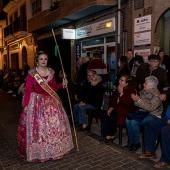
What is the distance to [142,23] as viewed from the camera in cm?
805

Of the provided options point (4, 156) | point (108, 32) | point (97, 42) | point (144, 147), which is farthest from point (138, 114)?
point (97, 42)

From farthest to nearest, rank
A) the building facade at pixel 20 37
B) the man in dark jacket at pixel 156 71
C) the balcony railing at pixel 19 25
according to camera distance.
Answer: the balcony railing at pixel 19 25 < the building facade at pixel 20 37 < the man in dark jacket at pixel 156 71

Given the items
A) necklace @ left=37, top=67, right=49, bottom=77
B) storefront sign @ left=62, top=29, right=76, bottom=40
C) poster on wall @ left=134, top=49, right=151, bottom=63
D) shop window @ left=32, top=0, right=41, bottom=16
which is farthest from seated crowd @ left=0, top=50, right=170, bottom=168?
shop window @ left=32, top=0, right=41, bottom=16

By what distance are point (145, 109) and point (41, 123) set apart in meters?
1.80

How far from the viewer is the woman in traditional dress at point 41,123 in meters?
3.92

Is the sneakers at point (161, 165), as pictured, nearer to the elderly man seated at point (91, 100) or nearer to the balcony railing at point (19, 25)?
the elderly man seated at point (91, 100)

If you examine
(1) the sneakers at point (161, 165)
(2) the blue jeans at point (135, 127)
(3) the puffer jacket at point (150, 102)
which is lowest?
(1) the sneakers at point (161, 165)

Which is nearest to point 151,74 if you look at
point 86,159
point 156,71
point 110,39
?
point 156,71

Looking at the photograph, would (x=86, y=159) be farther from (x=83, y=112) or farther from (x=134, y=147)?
(x=83, y=112)

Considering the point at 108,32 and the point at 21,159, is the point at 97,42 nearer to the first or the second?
the point at 108,32

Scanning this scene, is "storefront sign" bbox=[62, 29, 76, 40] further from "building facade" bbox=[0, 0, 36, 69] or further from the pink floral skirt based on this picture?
the pink floral skirt

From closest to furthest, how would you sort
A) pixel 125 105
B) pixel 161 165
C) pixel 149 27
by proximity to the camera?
1. pixel 161 165
2. pixel 125 105
3. pixel 149 27

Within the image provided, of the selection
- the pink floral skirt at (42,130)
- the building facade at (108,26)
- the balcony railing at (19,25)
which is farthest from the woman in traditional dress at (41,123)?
the balcony railing at (19,25)

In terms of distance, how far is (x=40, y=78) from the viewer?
4.09 meters
